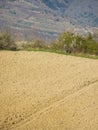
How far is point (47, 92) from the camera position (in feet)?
61.8

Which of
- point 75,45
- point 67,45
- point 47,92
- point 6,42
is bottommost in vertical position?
point 67,45

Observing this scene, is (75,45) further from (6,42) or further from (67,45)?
(6,42)

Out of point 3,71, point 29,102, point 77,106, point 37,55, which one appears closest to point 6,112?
point 29,102

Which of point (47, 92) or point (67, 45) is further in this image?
point (67, 45)

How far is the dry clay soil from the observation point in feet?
50.7

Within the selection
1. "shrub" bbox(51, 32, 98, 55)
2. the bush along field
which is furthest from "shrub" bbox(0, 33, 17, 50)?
"shrub" bbox(51, 32, 98, 55)

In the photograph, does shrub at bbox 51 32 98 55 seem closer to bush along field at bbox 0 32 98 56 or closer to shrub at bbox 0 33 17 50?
bush along field at bbox 0 32 98 56

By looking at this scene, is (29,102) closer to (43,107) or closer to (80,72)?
(43,107)

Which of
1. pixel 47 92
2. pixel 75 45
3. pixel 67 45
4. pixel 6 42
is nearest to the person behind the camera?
pixel 47 92

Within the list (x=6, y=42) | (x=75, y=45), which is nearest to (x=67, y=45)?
(x=75, y=45)

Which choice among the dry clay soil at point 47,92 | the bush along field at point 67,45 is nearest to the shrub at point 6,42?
the bush along field at point 67,45

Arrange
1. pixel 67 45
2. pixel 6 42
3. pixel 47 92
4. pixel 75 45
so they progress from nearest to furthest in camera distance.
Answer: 1. pixel 47 92
2. pixel 6 42
3. pixel 75 45
4. pixel 67 45

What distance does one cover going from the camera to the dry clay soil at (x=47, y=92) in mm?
15458

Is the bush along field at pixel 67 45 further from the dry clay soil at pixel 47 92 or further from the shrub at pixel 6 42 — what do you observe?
the dry clay soil at pixel 47 92
